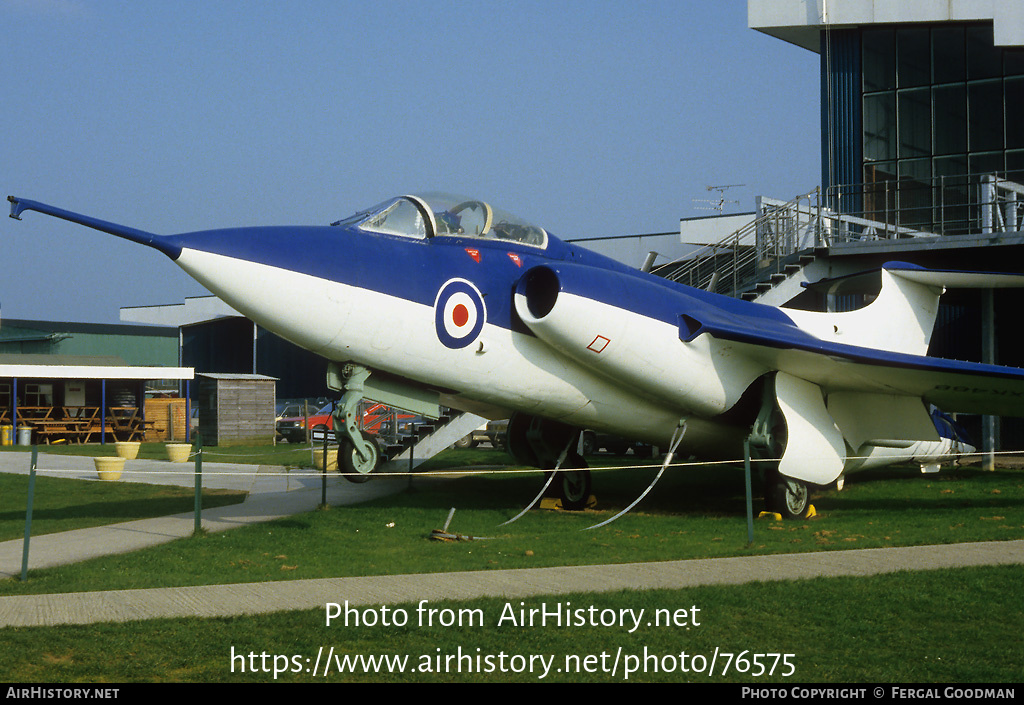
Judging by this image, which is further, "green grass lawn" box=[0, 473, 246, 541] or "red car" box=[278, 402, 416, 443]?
"red car" box=[278, 402, 416, 443]

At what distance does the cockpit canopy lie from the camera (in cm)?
1074

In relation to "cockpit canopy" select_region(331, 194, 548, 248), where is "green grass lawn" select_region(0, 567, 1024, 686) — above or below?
below

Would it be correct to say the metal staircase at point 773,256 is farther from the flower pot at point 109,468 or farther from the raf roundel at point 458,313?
the flower pot at point 109,468

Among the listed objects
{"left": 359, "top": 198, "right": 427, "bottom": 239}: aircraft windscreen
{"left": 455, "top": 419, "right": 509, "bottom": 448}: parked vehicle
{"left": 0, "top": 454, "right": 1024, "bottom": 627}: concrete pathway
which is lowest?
{"left": 455, "top": 419, "right": 509, "bottom": 448}: parked vehicle

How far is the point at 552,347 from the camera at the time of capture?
11.6 m

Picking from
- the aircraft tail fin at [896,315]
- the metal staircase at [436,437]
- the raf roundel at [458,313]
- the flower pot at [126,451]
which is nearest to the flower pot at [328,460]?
the metal staircase at [436,437]

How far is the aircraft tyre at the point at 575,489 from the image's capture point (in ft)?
47.9

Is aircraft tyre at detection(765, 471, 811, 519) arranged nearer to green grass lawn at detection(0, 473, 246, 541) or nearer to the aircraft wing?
the aircraft wing

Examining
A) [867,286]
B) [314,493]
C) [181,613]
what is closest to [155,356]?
[314,493]

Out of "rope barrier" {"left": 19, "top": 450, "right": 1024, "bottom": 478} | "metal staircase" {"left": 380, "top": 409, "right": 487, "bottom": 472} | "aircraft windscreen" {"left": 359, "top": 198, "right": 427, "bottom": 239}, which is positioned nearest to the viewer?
"aircraft windscreen" {"left": 359, "top": 198, "right": 427, "bottom": 239}

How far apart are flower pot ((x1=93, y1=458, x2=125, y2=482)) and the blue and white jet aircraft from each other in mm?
9797

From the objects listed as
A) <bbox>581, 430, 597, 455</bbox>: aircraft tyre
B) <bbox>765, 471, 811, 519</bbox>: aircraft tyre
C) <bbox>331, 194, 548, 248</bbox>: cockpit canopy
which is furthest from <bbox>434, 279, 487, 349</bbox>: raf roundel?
<bbox>581, 430, 597, 455</bbox>: aircraft tyre

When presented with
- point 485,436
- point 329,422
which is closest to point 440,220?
point 329,422

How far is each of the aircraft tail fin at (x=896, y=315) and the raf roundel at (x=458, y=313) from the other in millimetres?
6105
